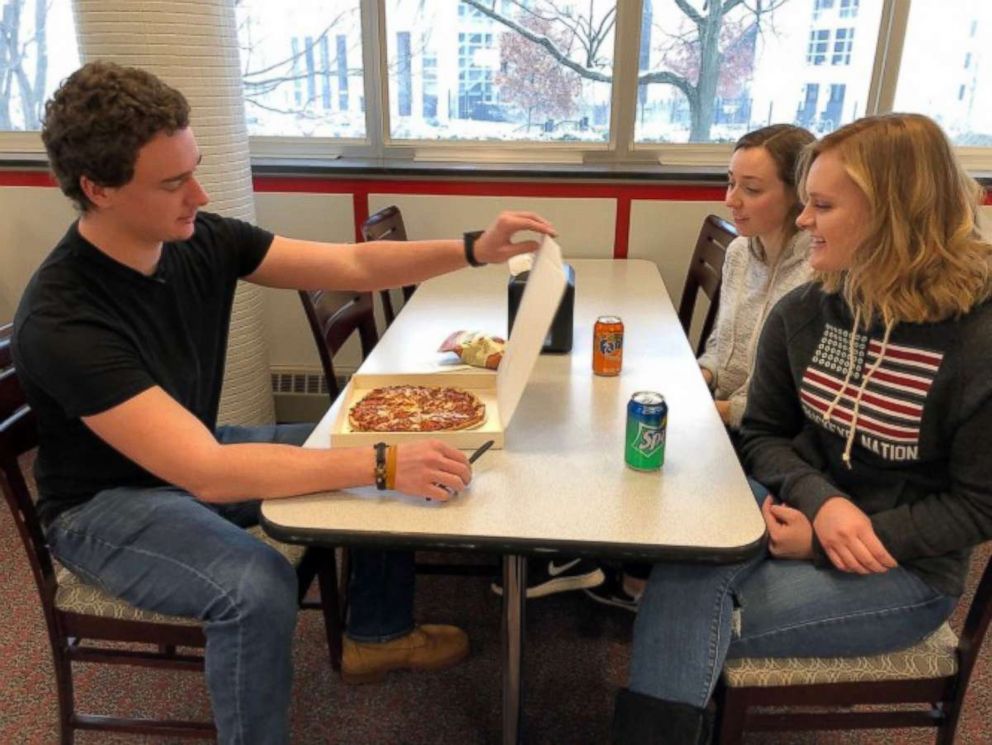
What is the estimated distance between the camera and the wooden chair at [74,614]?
4.21ft

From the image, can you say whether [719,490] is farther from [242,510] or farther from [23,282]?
[23,282]

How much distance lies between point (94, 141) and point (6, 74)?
2.45 metres

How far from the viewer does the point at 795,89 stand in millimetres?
2863

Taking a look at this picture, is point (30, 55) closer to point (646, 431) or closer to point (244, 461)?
point (244, 461)

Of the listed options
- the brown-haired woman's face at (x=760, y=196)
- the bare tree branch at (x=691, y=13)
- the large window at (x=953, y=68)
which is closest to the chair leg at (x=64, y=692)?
the brown-haired woman's face at (x=760, y=196)

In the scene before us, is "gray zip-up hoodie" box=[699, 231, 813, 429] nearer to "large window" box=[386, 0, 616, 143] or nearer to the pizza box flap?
the pizza box flap

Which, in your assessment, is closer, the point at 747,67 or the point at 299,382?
the point at 747,67

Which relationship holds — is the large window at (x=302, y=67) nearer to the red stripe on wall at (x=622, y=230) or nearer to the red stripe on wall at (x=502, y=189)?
the red stripe on wall at (x=502, y=189)

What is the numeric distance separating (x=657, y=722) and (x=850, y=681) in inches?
12.0

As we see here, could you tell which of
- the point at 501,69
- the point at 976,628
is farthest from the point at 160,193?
the point at 501,69

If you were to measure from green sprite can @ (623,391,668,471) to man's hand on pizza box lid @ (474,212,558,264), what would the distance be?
1.41 feet

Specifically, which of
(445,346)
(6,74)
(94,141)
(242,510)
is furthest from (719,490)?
(6,74)

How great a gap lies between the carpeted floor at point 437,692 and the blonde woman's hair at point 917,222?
981 millimetres

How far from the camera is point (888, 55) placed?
2789 millimetres
